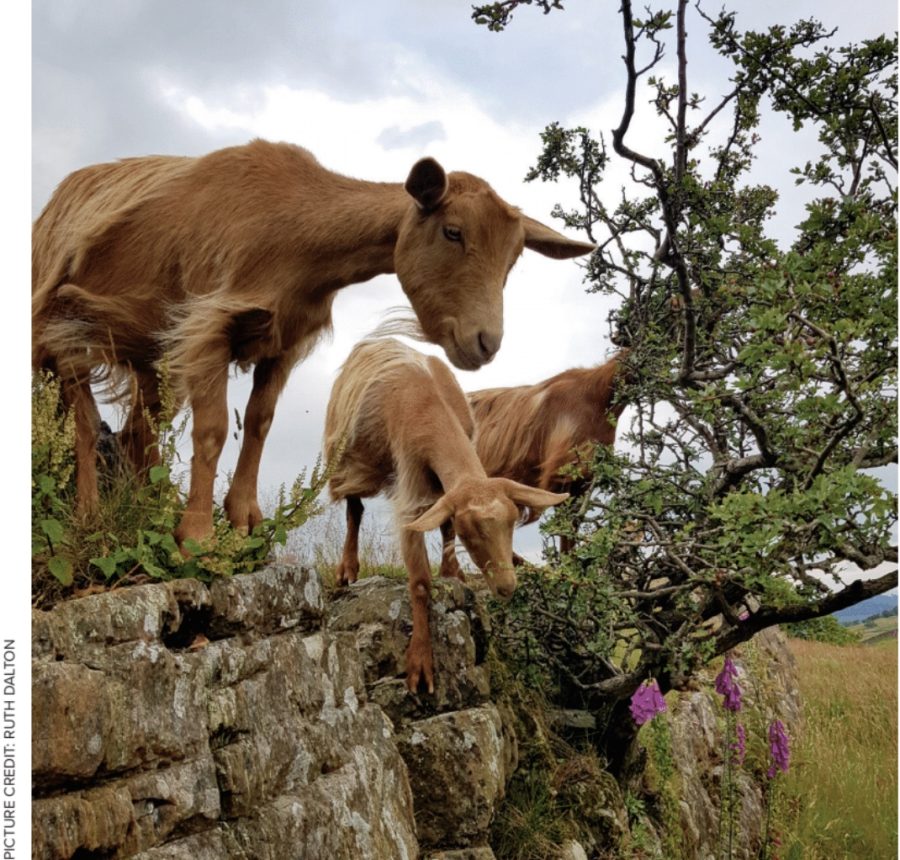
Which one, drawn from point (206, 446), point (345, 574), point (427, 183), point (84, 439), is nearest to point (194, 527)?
point (206, 446)

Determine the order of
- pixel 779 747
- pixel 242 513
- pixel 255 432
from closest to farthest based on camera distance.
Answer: pixel 242 513
pixel 255 432
pixel 779 747

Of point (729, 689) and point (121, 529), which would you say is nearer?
point (121, 529)

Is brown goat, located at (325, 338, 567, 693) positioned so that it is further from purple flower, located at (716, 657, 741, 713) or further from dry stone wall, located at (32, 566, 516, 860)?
purple flower, located at (716, 657, 741, 713)

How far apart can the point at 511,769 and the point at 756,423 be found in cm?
254

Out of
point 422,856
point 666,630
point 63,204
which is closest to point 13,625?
point 63,204

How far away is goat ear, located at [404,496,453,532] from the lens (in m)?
4.92

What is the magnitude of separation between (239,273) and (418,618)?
92.1 inches

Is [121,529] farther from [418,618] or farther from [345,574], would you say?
[345,574]

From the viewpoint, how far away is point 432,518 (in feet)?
16.6

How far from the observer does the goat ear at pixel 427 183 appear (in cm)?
399

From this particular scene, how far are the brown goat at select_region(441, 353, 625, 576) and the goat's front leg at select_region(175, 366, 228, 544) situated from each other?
260 cm

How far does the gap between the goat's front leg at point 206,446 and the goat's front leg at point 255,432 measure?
1.11ft

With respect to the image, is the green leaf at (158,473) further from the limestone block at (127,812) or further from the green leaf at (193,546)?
the limestone block at (127,812)

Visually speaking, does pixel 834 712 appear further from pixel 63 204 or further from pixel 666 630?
pixel 63 204
